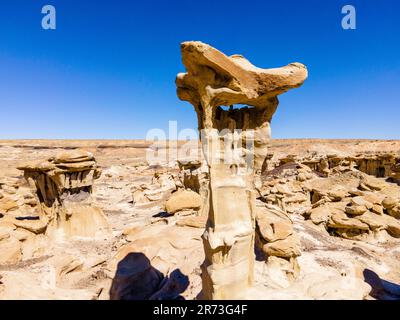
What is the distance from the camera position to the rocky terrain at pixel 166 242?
692 cm

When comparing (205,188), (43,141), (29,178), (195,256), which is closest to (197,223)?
(195,256)

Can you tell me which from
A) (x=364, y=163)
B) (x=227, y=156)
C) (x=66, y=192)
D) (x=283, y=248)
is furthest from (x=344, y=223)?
(x=364, y=163)

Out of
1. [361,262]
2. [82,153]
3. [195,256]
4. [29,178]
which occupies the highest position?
[82,153]

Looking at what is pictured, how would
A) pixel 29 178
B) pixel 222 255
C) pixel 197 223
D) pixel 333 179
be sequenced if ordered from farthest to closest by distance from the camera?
pixel 333 179
pixel 29 178
pixel 197 223
pixel 222 255

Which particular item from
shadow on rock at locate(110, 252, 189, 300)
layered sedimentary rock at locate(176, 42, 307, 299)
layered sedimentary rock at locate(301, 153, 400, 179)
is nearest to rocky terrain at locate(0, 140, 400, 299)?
shadow on rock at locate(110, 252, 189, 300)

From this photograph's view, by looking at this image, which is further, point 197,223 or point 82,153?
point 82,153

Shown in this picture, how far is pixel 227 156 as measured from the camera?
471 centimetres

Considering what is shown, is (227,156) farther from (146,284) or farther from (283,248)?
(146,284)

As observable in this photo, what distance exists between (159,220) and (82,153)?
462 cm

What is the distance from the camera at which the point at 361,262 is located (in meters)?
9.31

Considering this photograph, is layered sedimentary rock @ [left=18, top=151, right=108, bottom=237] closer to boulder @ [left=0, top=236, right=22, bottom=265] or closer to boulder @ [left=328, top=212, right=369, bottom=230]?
boulder @ [left=0, top=236, right=22, bottom=265]

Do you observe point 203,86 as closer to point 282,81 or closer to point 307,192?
point 282,81

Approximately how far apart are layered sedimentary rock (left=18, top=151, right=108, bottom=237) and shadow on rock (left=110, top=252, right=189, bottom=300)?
4735mm

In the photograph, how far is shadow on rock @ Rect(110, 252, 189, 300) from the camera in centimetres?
686
